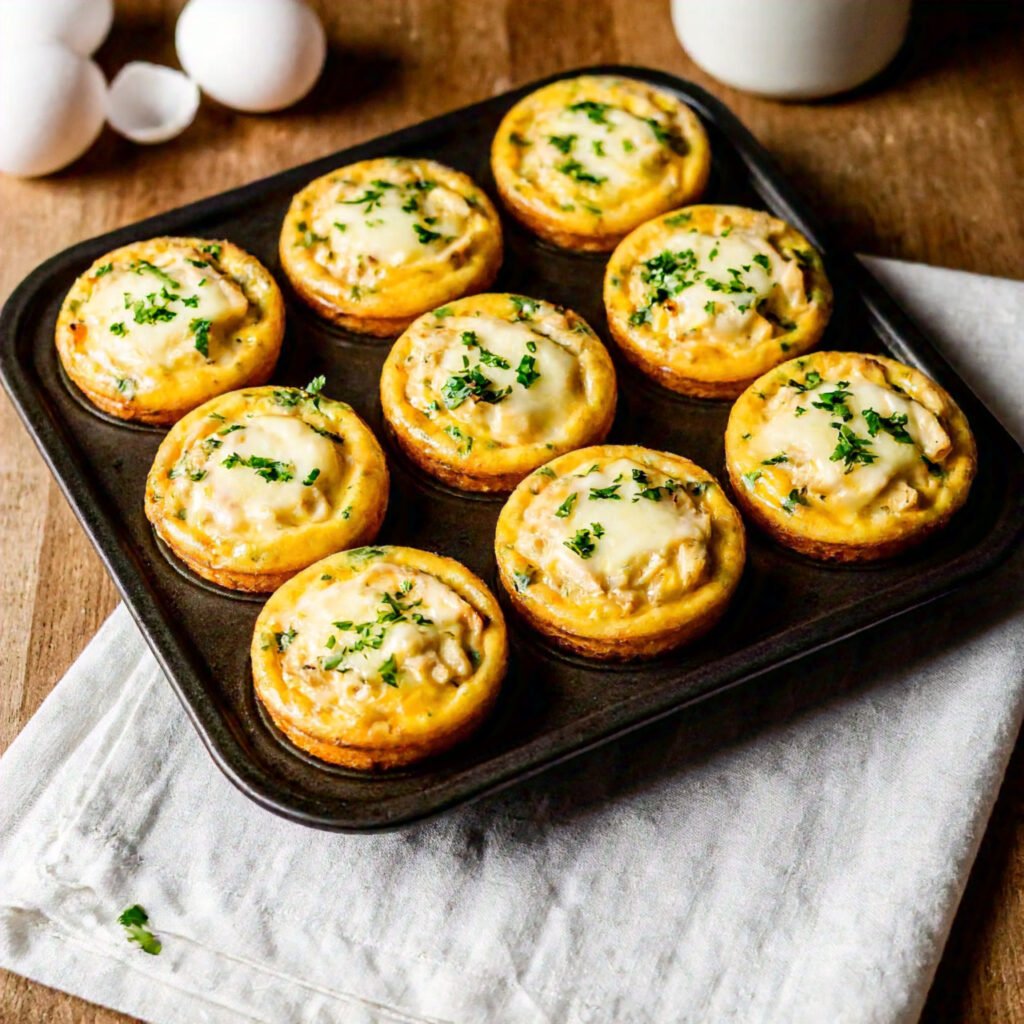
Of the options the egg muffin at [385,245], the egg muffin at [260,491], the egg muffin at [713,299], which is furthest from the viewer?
the egg muffin at [385,245]

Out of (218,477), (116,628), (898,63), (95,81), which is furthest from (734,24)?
(116,628)

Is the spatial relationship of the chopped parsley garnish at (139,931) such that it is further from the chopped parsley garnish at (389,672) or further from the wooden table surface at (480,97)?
the wooden table surface at (480,97)

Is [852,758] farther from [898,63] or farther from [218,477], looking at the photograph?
[898,63]

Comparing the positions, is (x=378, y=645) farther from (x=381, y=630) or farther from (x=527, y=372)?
(x=527, y=372)

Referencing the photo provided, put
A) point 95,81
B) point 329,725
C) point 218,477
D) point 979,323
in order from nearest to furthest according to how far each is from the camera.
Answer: point 329,725 → point 218,477 → point 979,323 → point 95,81

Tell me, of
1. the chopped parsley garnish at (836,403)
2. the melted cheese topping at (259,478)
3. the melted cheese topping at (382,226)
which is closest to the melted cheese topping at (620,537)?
the chopped parsley garnish at (836,403)
